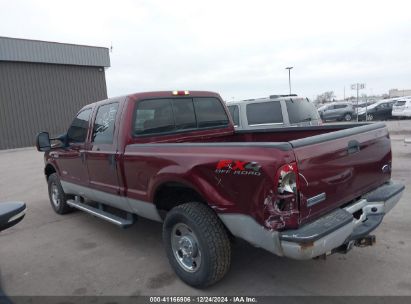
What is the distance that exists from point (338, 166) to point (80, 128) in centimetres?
373

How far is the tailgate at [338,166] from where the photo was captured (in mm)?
2684

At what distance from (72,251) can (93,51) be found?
82.9 ft

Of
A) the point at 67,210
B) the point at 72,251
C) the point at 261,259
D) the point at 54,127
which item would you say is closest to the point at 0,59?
the point at 54,127

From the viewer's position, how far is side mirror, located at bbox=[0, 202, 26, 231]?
96.9 inches

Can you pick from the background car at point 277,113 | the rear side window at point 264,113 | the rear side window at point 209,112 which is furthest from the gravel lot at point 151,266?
the rear side window at point 264,113

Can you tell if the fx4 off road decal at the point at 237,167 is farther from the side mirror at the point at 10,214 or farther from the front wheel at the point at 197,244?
the side mirror at the point at 10,214

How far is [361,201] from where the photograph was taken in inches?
126

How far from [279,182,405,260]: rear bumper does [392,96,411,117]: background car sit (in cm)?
2409

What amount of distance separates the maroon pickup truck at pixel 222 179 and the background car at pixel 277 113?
13.6 feet

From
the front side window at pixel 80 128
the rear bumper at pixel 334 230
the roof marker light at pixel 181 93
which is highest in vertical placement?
the roof marker light at pixel 181 93

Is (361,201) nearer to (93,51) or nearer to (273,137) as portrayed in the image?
(273,137)

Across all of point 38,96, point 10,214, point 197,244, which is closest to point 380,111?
point 38,96

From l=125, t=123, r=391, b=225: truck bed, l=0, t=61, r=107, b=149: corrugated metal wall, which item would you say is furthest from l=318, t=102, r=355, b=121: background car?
l=125, t=123, r=391, b=225: truck bed

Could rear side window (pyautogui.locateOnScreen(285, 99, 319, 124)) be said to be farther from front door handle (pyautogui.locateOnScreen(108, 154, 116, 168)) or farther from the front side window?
front door handle (pyautogui.locateOnScreen(108, 154, 116, 168))
